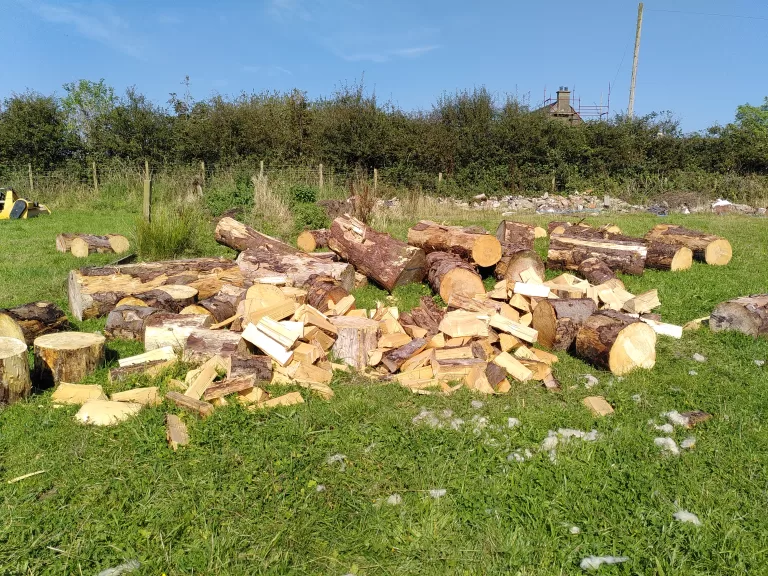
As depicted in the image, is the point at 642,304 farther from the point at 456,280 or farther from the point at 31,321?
the point at 31,321

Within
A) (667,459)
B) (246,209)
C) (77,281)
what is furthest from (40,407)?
(246,209)

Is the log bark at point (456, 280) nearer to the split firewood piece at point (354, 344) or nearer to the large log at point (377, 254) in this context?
the large log at point (377, 254)

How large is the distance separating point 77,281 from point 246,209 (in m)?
6.46

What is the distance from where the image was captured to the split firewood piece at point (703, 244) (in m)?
8.93

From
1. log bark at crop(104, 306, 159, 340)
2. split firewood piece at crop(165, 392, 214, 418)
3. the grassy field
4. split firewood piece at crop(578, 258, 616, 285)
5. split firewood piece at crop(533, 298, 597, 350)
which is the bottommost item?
the grassy field

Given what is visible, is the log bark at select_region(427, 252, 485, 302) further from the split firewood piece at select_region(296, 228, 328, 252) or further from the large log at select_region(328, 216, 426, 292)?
the split firewood piece at select_region(296, 228, 328, 252)

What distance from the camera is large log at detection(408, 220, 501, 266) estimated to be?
7578 millimetres

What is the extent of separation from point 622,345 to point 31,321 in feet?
18.2

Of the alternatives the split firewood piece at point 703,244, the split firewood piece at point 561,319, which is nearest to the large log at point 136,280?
the split firewood piece at point 561,319

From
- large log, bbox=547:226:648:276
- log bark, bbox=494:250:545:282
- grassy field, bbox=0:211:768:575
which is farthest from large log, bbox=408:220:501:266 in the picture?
grassy field, bbox=0:211:768:575

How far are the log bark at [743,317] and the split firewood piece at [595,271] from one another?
5.54 ft

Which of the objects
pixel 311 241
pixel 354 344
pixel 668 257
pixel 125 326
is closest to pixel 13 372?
pixel 125 326

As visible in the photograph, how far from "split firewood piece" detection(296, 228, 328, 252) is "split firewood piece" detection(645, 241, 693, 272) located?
5584 mm

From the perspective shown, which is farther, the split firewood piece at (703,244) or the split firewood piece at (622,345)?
the split firewood piece at (703,244)
